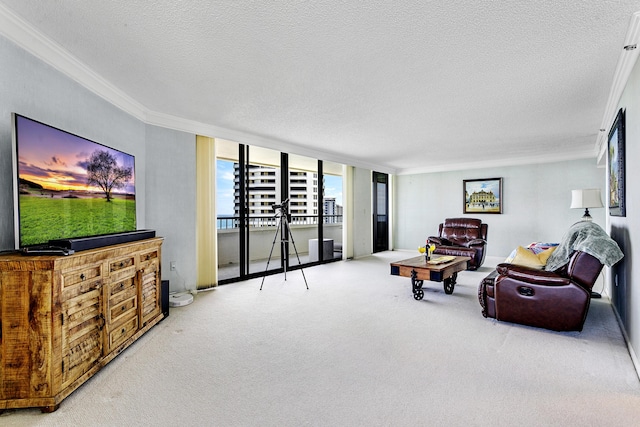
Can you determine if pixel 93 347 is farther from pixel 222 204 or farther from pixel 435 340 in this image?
pixel 222 204

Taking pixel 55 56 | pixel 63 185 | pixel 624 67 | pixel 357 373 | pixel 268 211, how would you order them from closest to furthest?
1. pixel 357 373
2. pixel 63 185
3. pixel 55 56
4. pixel 624 67
5. pixel 268 211

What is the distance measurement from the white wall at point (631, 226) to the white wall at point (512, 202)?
169 inches

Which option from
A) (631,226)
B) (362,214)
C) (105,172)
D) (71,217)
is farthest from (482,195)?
(71,217)

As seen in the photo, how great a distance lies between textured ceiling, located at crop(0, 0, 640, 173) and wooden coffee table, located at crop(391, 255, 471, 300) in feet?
6.44

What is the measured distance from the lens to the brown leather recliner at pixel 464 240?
5887 mm

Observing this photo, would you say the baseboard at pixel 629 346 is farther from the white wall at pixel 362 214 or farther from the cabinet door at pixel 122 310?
the white wall at pixel 362 214

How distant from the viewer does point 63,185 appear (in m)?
2.34

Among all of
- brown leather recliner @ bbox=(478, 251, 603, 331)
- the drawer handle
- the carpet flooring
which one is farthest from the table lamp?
the drawer handle

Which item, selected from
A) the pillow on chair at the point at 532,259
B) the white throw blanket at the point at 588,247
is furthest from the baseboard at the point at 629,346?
the pillow on chair at the point at 532,259

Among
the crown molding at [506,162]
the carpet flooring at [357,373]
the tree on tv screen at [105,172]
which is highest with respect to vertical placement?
the crown molding at [506,162]

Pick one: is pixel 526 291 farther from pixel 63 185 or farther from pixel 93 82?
pixel 93 82

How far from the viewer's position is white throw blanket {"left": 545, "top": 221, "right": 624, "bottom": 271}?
2.75 m

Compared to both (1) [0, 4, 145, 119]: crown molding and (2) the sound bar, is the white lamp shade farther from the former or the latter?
(1) [0, 4, 145, 119]: crown molding

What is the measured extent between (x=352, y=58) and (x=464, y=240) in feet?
17.2
